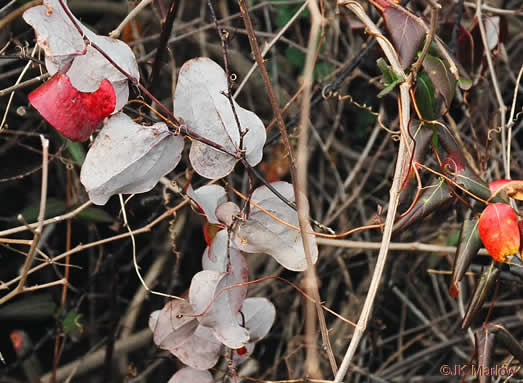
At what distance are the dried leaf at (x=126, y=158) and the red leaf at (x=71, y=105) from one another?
0.05 feet

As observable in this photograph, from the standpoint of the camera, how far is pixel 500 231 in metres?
0.60

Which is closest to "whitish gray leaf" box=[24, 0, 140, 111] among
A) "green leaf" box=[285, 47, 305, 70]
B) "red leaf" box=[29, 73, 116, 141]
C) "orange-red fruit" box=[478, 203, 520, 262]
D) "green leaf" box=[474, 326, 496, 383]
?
"red leaf" box=[29, 73, 116, 141]

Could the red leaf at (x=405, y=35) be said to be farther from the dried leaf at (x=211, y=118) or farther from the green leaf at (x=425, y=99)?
the dried leaf at (x=211, y=118)

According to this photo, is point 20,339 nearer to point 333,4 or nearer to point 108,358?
point 108,358

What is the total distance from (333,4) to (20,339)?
2.82 feet

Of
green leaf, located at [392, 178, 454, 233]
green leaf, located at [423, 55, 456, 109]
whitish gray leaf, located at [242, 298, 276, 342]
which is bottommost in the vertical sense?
whitish gray leaf, located at [242, 298, 276, 342]

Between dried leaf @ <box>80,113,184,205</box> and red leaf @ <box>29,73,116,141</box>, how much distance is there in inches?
0.7

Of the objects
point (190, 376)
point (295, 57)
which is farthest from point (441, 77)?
point (295, 57)

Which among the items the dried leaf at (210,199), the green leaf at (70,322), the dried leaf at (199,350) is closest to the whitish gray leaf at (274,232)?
the dried leaf at (210,199)

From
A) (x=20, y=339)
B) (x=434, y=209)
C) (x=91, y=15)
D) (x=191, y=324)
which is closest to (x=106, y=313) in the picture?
(x=20, y=339)

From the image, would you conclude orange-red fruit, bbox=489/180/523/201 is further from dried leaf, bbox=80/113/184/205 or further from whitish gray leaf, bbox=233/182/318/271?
dried leaf, bbox=80/113/184/205

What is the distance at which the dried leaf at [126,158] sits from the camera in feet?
1.81

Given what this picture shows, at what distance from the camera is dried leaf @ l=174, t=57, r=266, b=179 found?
0.58 metres

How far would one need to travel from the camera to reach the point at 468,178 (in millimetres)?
652
